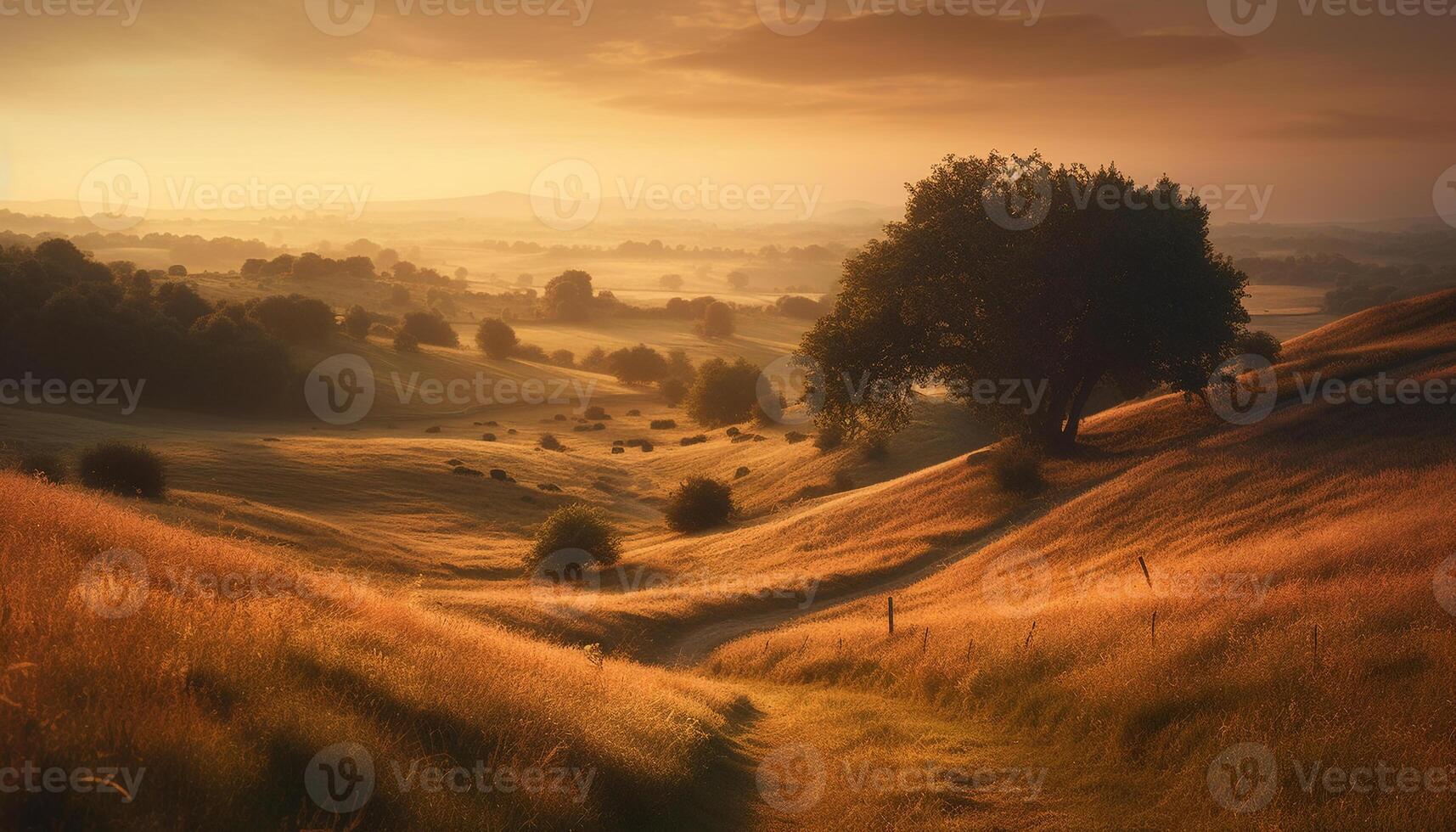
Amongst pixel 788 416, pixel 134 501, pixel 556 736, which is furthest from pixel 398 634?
pixel 788 416

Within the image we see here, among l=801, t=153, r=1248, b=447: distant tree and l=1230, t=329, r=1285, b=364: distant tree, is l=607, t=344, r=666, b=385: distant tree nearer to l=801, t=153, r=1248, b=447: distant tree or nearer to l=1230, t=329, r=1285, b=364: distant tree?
l=1230, t=329, r=1285, b=364: distant tree

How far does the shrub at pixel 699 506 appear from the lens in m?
53.3

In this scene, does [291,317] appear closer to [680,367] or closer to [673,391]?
[673,391]

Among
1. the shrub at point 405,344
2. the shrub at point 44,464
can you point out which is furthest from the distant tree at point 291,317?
the shrub at point 44,464

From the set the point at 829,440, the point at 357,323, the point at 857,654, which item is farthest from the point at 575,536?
the point at 357,323

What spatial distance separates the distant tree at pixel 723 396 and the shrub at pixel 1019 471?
57248 mm

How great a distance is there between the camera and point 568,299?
18325 cm

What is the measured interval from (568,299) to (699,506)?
13781 cm

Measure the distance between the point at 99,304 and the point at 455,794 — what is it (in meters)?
93.5

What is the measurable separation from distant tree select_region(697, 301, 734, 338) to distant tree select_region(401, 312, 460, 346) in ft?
172

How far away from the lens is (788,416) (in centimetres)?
9088

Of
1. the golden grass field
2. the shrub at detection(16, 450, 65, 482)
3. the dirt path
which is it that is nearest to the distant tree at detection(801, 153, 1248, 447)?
the golden grass field

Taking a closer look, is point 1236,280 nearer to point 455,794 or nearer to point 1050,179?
point 1050,179

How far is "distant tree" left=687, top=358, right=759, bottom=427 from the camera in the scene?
99062mm
